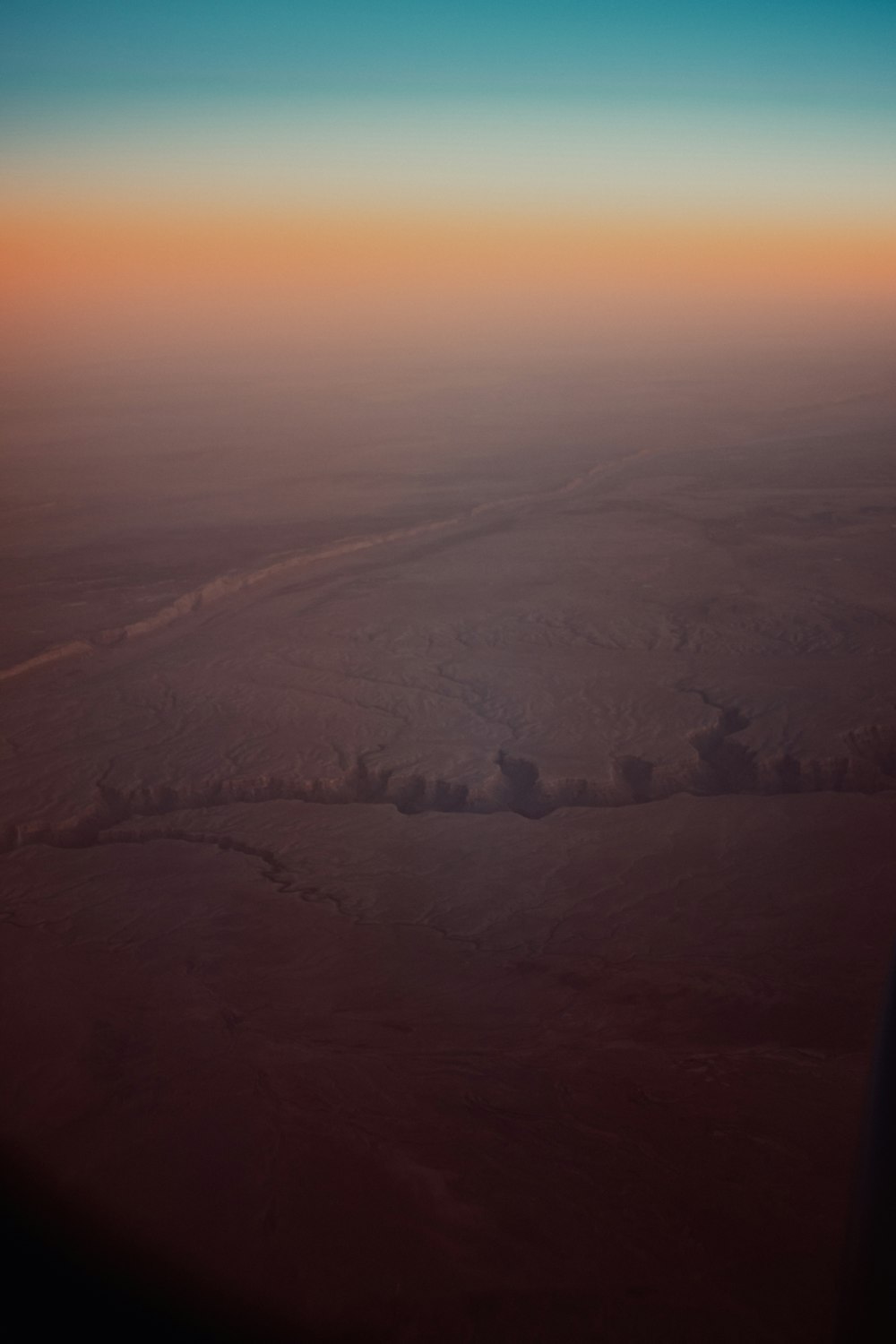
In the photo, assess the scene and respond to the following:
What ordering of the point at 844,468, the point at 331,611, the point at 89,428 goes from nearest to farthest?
the point at 331,611
the point at 844,468
the point at 89,428

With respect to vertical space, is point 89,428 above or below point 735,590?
above

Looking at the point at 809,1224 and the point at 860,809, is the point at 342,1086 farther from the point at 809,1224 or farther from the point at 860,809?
the point at 860,809

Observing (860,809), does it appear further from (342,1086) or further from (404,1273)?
(404,1273)

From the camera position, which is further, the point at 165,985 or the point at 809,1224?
the point at 165,985

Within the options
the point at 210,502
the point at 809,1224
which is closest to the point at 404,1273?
the point at 809,1224

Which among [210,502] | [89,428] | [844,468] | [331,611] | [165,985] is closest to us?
[165,985]

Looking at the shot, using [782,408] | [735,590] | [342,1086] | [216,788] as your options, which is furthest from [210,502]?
[782,408]

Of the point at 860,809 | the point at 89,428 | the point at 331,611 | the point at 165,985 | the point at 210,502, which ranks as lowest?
the point at 165,985
